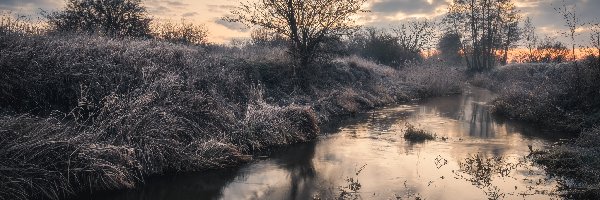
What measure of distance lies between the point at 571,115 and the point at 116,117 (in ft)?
53.2

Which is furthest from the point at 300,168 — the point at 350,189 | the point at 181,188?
the point at 181,188

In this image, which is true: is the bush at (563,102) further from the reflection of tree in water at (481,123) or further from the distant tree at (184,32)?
the distant tree at (184,32)

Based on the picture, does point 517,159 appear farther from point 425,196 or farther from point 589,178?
point 425,196

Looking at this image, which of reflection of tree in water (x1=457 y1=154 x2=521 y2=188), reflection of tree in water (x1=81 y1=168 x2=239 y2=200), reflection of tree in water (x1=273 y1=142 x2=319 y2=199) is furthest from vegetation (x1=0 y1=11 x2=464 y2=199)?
reflection of tree in water (x1=457 y1=154 x2=521 y2=188)

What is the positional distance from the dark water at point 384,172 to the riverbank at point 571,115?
57 cm

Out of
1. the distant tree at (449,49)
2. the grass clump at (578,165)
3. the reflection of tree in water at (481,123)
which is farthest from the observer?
the distant tree at (449,49)

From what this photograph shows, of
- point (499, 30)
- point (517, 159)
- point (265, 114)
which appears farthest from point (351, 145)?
point (499, 30)

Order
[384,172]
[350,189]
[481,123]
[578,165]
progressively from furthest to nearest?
[481,123] < [384,172] < [578,165] < [350,189]

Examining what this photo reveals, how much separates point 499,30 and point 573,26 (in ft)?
120

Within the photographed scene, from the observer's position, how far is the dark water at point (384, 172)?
9990mm

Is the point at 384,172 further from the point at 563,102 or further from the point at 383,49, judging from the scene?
the point at 383,49

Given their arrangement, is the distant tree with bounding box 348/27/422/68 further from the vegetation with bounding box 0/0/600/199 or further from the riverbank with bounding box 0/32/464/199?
the riverbank with bounding box 0/32/464/199

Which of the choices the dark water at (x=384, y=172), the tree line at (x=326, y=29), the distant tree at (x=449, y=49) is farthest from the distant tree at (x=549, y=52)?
the dark water at (x=384, y=172)

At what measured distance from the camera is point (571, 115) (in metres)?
17.1
